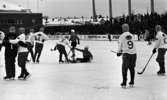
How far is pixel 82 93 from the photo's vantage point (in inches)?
411

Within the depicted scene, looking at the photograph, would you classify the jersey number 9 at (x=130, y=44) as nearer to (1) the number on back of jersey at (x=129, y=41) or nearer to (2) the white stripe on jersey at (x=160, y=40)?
(1) the number on back of jersey at (x=129, y=41)

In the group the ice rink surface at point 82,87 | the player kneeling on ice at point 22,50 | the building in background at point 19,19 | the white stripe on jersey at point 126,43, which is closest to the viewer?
the ice rink surface at point 82,87

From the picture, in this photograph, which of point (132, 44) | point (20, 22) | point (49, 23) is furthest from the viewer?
point (49, 23)

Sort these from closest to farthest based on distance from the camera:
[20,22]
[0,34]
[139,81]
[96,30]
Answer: [139,81], [0,34], [96,30], [20,22]

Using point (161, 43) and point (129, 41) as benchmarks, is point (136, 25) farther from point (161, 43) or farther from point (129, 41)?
point (129, 41)

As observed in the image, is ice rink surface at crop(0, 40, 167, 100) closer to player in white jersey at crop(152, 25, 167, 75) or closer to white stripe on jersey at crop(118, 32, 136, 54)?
player in white jersey at crop(152, 25, 167, 75)

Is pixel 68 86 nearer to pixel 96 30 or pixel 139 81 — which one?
pixel 139 81

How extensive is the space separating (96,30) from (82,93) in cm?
6025

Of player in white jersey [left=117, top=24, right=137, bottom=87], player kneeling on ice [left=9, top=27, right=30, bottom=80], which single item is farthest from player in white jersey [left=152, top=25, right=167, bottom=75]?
player kneeling on ice [left=9, top=27, right=30, bottom=80]

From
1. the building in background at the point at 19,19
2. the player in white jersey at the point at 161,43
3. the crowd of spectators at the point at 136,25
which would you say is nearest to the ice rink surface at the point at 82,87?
the player in white jersey at the point at 161,43

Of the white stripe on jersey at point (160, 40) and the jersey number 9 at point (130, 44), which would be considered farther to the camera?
the white stripe on jersey at point (160, 40)

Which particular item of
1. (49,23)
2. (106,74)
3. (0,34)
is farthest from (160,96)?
(49,23)

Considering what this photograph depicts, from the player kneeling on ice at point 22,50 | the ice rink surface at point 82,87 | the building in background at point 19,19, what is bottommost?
the ice rink surface at point 82,87

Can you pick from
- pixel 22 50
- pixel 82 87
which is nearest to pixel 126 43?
pixel 82 87
